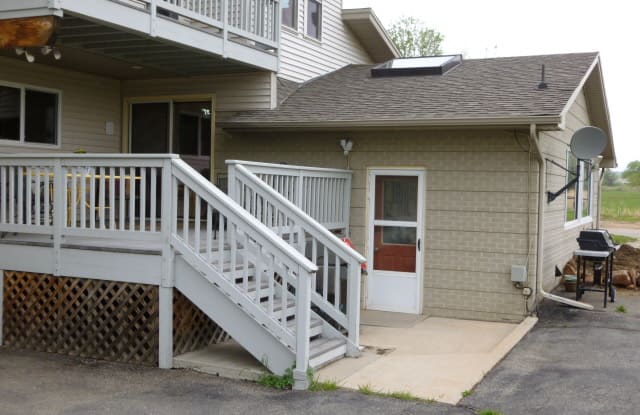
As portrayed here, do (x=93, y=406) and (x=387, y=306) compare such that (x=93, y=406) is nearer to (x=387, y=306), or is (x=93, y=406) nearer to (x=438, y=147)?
(x=387, y=306)

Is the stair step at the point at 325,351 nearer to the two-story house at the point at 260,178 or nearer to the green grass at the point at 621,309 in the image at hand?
the two-story house at the point at 260,178

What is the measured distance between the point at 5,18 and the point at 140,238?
9.11ft

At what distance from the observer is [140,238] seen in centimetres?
696

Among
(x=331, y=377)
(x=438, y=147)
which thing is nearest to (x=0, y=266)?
(x=331, y=377)

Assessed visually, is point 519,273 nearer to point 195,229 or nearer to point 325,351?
point 325,351

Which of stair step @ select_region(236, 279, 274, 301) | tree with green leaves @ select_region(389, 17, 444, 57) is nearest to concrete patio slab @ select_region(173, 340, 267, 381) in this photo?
stair step @ select_region(236, 279, 274, 301)

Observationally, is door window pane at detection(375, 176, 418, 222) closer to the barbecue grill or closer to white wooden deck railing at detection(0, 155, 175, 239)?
the barbecue grill

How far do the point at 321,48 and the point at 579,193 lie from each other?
18.8 ft

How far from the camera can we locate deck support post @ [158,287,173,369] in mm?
6922

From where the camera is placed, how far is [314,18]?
1316 centimetres

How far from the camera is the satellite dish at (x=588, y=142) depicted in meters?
9.64

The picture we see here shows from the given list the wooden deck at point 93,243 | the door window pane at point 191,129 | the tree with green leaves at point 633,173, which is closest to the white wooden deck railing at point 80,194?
the wooden deck at point 93,243

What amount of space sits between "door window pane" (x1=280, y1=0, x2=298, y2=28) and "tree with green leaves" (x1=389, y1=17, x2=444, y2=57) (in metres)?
26.8

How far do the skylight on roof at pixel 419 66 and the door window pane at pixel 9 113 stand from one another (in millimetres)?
5923
